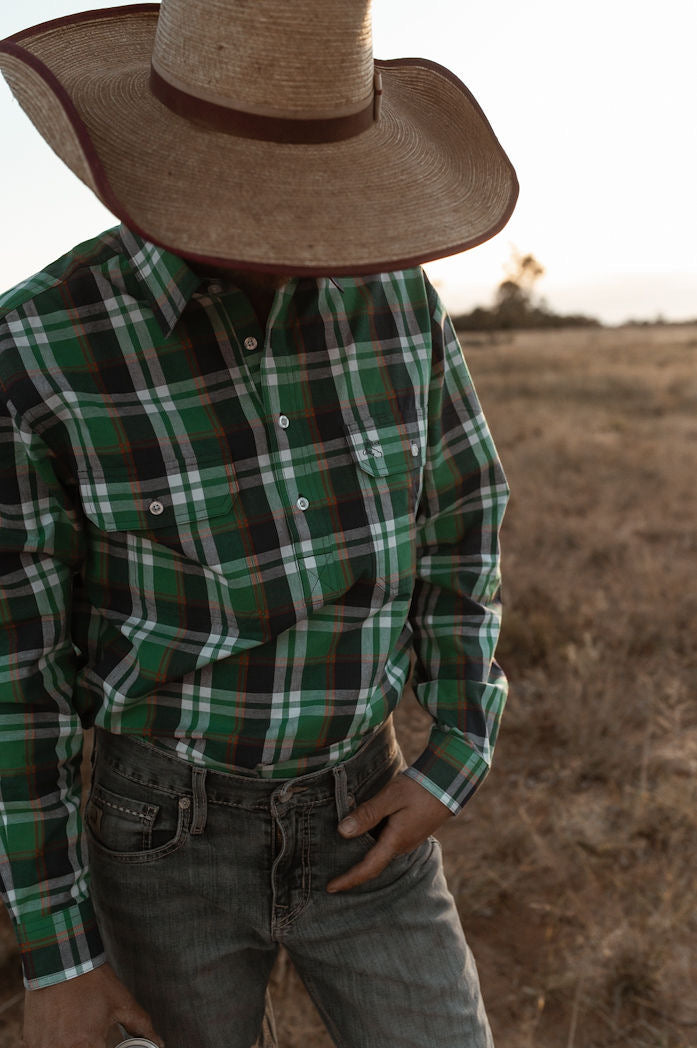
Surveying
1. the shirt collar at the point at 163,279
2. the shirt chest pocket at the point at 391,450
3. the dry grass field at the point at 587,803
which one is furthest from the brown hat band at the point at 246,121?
the dry grass field at the point at 587,803

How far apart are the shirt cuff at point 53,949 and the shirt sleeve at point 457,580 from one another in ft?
2.05

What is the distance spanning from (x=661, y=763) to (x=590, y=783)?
303 millimetres

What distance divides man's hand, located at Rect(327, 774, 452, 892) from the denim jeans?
3cm

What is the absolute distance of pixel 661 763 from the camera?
3.63 meters

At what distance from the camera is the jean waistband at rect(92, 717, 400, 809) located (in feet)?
4.95

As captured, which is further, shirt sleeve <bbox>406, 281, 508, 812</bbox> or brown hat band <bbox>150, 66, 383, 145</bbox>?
shirt sleeve <bbox>406, 281, 508, 812</bbox>

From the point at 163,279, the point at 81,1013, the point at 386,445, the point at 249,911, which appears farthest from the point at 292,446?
the point at 81,1013

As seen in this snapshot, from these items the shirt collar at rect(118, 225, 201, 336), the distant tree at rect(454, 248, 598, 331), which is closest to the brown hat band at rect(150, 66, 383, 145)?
the shirt collar at rect(118, 225, 201, 336)

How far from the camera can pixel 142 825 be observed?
1.52 meters

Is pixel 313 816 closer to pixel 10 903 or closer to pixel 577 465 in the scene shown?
pixel 10 903

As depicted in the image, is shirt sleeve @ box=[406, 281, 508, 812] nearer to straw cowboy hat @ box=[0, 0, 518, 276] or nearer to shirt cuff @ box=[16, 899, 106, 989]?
straw cowboy hat @ box=[0, 0, 518, 276]

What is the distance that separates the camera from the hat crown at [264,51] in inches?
44.9

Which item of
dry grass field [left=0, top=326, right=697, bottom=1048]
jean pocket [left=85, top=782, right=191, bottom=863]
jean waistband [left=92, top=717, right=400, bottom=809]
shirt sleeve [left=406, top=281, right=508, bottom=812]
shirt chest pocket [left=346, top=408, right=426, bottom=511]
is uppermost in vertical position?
shirt chest pocket [left=346, top=408, right=426, bottom=511]

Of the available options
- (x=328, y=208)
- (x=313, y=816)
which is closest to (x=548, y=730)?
(x=313, y=816)
